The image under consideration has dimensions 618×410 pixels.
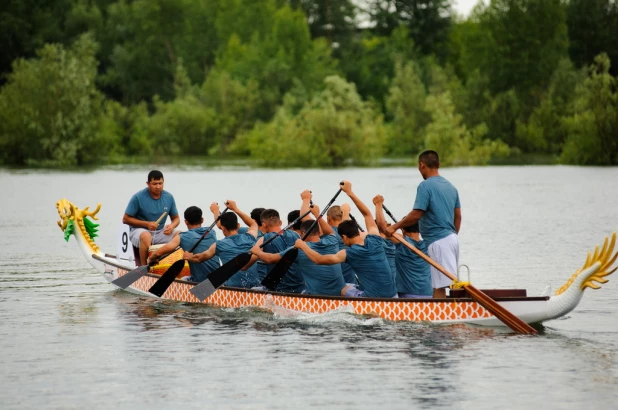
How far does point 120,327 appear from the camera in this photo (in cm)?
1605

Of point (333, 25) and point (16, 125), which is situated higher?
point (333, 25)

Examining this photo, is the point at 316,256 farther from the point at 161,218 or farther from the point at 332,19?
the point at 332,19

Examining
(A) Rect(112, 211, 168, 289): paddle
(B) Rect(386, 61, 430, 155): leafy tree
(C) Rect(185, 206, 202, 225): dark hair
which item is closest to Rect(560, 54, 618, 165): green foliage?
(B) Rect(386, 61, 430, 155): leafy tree

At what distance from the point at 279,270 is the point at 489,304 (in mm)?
3148

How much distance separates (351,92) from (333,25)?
43.8 m

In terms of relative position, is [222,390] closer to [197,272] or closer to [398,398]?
[398,398]

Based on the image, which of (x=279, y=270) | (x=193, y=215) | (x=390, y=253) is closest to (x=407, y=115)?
(x=193, y=215)

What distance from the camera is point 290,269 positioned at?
16266 mm

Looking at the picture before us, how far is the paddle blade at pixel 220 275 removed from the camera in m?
16.3

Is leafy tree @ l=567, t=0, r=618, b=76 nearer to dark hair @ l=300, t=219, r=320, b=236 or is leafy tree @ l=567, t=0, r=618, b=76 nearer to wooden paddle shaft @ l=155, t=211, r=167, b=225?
wooden paddle shaft @ l=155, t=211, r=167, b=225

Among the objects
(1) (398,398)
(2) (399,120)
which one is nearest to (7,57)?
(2) (399,120)

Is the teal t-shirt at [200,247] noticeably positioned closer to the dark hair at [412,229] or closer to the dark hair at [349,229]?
the dark hair at [349,229]

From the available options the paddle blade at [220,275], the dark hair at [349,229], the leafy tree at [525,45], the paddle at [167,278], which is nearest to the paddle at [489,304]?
the dark hair at [349,229]

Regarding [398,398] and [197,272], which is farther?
[197,272]
